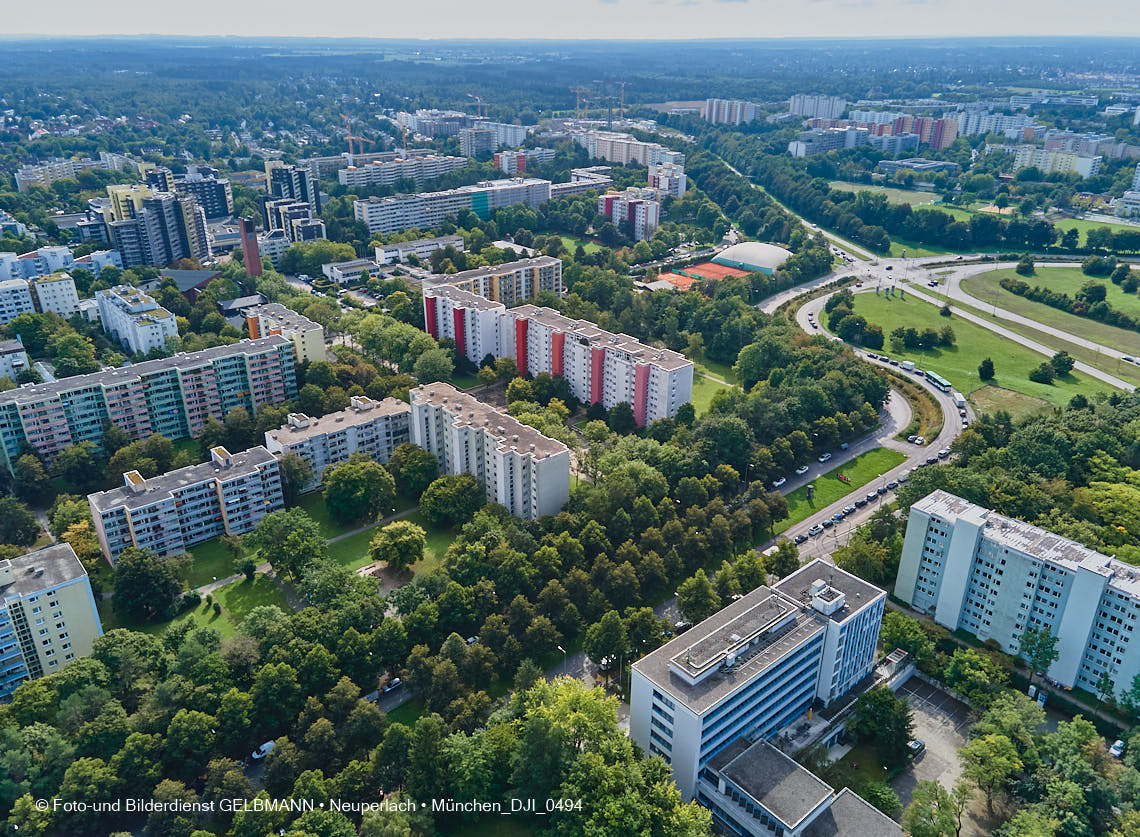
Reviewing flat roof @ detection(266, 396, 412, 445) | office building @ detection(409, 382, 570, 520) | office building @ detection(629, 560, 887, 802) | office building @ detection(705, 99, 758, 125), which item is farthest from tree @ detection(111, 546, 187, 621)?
office building @ detection(705, 99, 758, 125)

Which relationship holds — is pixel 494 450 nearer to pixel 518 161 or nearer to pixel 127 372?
pixel 127 372

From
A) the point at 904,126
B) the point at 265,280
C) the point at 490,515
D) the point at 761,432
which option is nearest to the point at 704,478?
the point at 761,432

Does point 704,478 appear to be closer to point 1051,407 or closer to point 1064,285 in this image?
point 1051,407

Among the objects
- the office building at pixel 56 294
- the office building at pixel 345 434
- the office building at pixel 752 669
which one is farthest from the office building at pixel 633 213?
the office building at pixel 752 669

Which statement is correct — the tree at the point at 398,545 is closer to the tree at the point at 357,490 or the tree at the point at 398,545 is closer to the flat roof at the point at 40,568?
the tree at the point at 357,490

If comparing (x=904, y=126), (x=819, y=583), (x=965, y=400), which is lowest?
(x=965, y=400)

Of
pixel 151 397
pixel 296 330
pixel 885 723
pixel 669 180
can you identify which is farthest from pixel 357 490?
pixel 669 180
